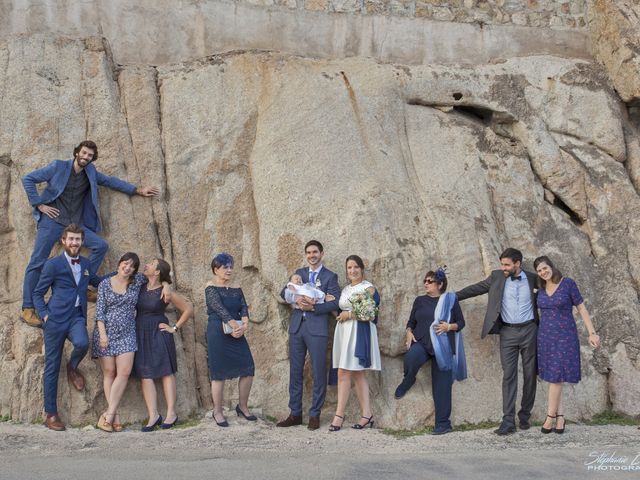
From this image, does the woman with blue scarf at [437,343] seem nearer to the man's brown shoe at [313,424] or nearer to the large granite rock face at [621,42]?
the man's brown shoe at [313,424]

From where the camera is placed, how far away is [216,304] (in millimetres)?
7633

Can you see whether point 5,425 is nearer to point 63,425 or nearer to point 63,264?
point 63,425

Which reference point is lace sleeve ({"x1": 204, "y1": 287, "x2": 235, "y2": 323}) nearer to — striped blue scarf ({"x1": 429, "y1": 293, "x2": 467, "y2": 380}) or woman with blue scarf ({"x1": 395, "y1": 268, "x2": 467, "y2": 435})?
woman with blue scarf ({"x1": 395, "y1": 268, "x2": 467, "y2": 435})

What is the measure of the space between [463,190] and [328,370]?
2652 millimetres

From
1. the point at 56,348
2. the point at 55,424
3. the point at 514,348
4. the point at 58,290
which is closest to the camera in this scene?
the point at 55,424

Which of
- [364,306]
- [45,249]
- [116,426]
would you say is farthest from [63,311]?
[364,306]

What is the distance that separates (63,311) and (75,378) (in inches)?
25.5

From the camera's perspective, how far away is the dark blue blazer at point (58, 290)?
743 centimetres

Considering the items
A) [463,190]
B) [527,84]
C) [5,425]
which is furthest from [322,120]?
[5,425]

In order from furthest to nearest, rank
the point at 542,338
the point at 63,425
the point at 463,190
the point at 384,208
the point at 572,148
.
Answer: the point at 572,148
the point at 463,190
the point at 384,208
the point at 542,338
the point at 63,425

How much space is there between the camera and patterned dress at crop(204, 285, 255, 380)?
759cm

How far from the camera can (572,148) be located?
32.8 ft

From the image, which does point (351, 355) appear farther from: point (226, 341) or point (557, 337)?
point (557, 337)

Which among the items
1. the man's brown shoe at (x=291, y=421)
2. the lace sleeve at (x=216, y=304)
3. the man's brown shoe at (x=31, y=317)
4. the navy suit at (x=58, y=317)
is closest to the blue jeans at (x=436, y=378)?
the man's brown shoe at (x=291, y=421)
